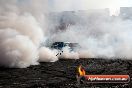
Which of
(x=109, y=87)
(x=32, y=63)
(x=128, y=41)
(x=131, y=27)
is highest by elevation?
(x=131, y=27)

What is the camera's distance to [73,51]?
30.2 meters

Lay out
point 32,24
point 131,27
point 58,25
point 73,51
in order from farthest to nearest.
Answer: point 58,25
point 131,27
point 73,51
point 32,24

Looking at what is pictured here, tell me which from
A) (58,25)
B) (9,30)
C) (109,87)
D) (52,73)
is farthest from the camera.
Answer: (58,25)

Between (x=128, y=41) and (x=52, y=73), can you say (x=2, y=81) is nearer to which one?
(x=52, y=73)

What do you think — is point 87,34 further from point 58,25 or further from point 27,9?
point 27,9

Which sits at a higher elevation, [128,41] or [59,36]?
[59,36]

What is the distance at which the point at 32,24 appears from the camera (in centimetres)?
2475

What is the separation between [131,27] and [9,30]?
20.3 metres

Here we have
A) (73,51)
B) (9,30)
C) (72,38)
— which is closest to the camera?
(9,30)

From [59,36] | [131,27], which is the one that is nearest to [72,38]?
[59,36]

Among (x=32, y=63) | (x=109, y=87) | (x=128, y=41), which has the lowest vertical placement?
(x=109, y=87)

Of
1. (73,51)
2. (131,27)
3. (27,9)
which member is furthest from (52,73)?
(131,27)

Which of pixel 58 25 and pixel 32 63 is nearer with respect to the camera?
pixel 32 63

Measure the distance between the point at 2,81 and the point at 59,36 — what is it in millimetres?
30048
